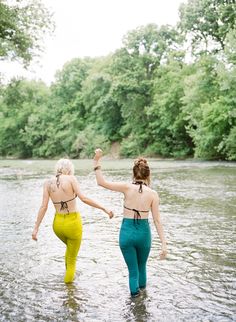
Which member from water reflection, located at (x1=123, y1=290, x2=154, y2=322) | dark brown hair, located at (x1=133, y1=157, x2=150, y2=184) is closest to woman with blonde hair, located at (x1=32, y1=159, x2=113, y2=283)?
dark brown hair, located at (x1=133, y1=157, x2=150, y2=184)

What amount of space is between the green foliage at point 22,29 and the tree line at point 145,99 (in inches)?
35.6

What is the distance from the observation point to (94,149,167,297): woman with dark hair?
5996 millimetres

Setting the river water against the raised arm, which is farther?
the raised arm

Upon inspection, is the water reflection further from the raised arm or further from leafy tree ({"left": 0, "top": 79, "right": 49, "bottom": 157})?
leafy tree ({"left": 0, "top": 79, "right": 49, "bottom": 157})

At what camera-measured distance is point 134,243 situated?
19.7ft

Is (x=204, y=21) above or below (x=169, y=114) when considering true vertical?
above

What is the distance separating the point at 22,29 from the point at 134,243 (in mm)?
27639

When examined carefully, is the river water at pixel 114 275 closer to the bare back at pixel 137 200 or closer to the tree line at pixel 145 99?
the bare back at pixel 137 200

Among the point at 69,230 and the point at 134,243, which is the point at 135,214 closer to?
the point at 134,243

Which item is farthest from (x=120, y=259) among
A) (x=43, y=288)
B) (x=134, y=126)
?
(x=134, y=126)

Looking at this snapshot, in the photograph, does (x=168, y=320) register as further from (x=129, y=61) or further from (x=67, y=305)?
(x=129, y=61)

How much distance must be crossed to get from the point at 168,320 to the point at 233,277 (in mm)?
2057

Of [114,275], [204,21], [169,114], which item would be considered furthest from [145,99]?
[114,275]

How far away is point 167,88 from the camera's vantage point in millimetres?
62719
